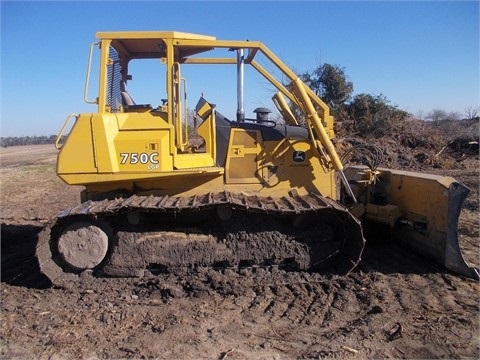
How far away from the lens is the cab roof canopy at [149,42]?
551 cm

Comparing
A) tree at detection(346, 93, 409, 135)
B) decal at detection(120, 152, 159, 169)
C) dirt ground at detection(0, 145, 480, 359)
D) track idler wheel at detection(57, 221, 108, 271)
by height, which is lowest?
dirt ground at detection(0, 145, 480, 359)

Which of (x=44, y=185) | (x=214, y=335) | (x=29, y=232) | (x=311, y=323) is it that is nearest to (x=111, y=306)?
(x=214, y=335)

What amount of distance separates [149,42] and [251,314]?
147 inches

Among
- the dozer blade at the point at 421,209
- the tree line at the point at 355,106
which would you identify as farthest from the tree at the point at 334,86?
the dozer blade at the point at 421,209

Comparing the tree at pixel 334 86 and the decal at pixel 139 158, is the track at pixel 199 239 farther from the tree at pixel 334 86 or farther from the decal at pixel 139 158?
the tree at pixel 334 86

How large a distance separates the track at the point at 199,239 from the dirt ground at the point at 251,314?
0.18 metres

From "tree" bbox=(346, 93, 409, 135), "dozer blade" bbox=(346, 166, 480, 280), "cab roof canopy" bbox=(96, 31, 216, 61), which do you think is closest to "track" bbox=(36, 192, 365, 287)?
"dozer blade" bbox=(346, 166, 480, 280)

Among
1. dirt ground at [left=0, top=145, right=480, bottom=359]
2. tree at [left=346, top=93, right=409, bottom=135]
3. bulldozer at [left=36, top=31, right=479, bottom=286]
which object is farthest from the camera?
tree at [left=346, top=93, right=409, bottom=135]

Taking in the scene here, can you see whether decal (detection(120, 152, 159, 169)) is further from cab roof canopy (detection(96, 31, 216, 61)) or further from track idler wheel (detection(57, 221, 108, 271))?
cab roof canopy (detection(96, 31, 216, 61))

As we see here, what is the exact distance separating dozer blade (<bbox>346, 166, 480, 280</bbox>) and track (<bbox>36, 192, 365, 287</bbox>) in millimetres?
1168

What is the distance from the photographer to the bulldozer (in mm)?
5449

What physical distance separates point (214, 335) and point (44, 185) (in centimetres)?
1329

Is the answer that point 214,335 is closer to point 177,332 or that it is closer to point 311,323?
point 177,332

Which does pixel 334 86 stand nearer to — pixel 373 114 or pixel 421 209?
pixel 373 114
